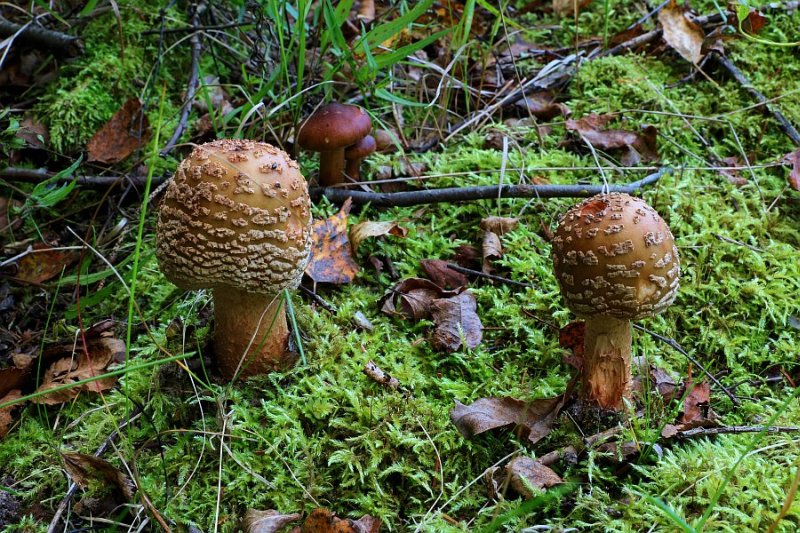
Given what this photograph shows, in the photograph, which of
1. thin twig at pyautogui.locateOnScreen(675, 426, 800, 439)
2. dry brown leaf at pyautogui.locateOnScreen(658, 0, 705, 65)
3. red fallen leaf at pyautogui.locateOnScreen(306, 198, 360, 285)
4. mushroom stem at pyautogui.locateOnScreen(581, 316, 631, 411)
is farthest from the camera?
dry brown leaf at pyautogui.locateOnScreen(658, 0, 705, 65)

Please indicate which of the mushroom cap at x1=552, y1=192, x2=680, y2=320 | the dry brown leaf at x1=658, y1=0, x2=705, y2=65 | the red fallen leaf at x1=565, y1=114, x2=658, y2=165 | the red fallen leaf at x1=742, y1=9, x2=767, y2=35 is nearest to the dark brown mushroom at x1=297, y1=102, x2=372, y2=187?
the red fallen leaf at x1=565, y1=114, x2=658, y2=165

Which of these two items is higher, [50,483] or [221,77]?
[221,77]

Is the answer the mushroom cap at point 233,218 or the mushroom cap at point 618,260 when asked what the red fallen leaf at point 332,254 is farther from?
the mushroom cap at point 618,260

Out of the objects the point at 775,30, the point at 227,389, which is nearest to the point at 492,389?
the point at 227,389

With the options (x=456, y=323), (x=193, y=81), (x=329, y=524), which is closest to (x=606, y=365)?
(x=456, y=323)

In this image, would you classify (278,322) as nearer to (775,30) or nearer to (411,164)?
(411,164)

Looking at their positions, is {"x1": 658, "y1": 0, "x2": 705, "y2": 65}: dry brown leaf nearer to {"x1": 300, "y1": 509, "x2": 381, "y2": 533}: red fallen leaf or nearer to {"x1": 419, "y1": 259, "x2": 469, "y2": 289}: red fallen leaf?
{"x1": 419, "y1": 259, "x2": 469, "y2": 289}: red fallen leaf
